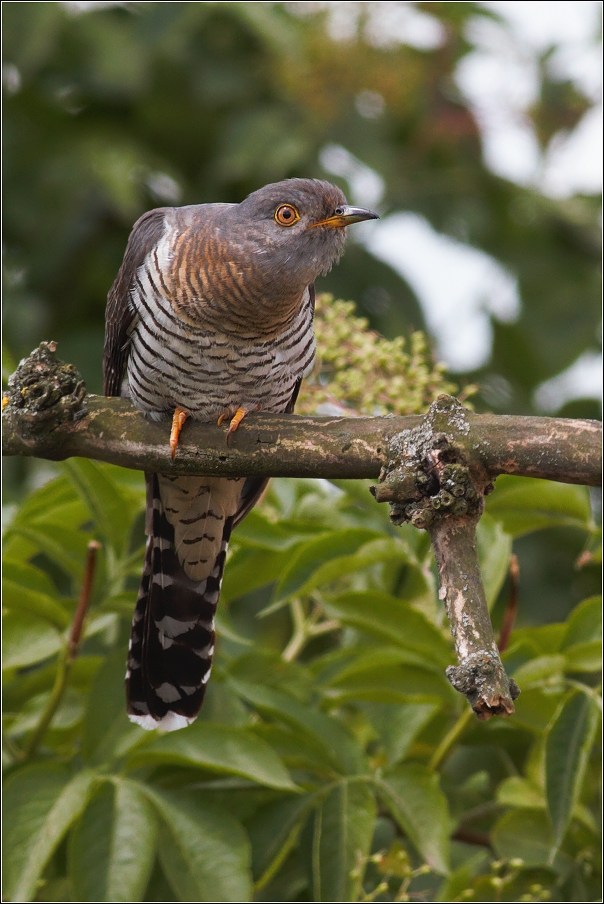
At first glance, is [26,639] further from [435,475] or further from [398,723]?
[435,475]

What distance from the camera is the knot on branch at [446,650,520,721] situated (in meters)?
1.35

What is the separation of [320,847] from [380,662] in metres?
0.38

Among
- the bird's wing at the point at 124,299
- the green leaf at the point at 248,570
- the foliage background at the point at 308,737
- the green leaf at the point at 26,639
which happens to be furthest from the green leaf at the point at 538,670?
the bird's wing at the point at 124,299

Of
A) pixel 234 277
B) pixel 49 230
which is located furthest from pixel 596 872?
pixel 49 230

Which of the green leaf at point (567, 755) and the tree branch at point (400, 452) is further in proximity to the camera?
the green leaf at point (567, 755)

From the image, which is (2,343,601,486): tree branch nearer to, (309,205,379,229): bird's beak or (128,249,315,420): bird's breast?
(128,249,315,420): bird's breast

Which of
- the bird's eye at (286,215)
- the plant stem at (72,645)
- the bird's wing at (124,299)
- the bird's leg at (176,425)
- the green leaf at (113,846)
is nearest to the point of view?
the green leaf at (113,846)

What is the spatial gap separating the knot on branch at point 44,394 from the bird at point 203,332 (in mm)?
228

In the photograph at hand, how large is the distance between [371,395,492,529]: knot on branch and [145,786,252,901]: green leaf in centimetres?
80

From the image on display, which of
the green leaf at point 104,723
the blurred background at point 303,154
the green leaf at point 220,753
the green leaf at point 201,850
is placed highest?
the blurred background at point 303,154

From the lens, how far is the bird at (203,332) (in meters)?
2.25

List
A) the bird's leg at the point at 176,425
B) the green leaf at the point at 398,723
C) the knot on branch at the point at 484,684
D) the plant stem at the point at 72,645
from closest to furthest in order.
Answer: the knot on branch at the point at 484,684
the bird's leg at the point at 176,425
the plant stem at the point at 72,645
the green leaf at the point at 398,723

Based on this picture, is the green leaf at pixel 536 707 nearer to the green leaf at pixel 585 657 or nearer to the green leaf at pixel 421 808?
the green leaf at pixel 585 657

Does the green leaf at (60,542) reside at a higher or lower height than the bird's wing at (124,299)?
lower
